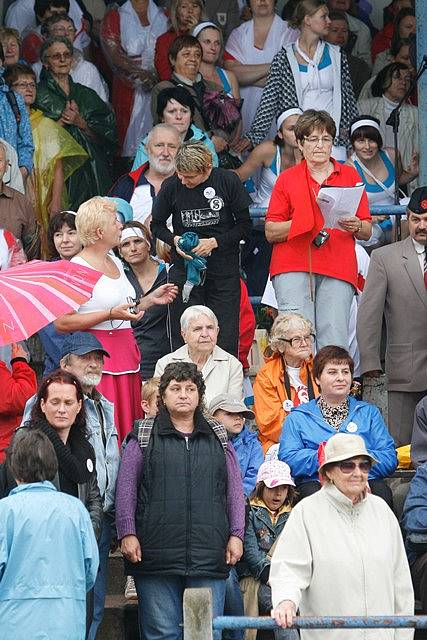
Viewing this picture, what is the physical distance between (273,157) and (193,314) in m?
3.12

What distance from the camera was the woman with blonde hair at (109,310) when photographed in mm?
10531

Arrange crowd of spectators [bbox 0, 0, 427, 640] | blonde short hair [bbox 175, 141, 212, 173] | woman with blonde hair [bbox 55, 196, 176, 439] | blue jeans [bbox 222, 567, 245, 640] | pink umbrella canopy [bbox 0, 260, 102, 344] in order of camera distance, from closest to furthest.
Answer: crowd of spectators [bbox 0, 0, 427, 640] < pink umbrella canopy [bbox 0, 260, 102, 344] < blue jeans [bbox 222, 567, 245, 640] < woman with blonde hair [bbox 55, 196, 176, 439] < blonde short hair [bbox 175, 141, 212, 173]

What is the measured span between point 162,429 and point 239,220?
2.29m

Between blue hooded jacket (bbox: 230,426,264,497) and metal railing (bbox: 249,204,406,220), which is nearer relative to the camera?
blue hooded jacket (bbox: 230,426,264,497)

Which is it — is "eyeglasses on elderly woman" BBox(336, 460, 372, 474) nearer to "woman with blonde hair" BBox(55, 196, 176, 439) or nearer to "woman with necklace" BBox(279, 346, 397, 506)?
"woman with necklace" BBox(279, 346, 397, 506)

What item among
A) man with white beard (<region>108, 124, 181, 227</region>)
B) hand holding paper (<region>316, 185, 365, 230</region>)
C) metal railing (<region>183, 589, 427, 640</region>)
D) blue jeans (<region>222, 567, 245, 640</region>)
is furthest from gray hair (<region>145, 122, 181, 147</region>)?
metal railing (<region>183, 589, 427, 640</region>)

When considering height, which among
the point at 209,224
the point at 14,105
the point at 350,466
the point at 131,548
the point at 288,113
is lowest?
the point at 131,548

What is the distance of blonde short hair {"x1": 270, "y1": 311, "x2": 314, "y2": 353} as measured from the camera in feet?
35.9

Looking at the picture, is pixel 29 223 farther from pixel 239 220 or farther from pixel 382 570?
pixel 382 570

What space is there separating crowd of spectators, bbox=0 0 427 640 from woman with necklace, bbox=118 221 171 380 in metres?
0.02

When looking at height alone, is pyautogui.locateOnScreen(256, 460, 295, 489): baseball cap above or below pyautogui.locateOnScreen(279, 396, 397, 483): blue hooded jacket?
below

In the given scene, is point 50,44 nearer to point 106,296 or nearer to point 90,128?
point 90,128

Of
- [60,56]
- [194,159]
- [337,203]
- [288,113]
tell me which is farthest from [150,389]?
[60,56]

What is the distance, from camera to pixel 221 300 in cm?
1148
